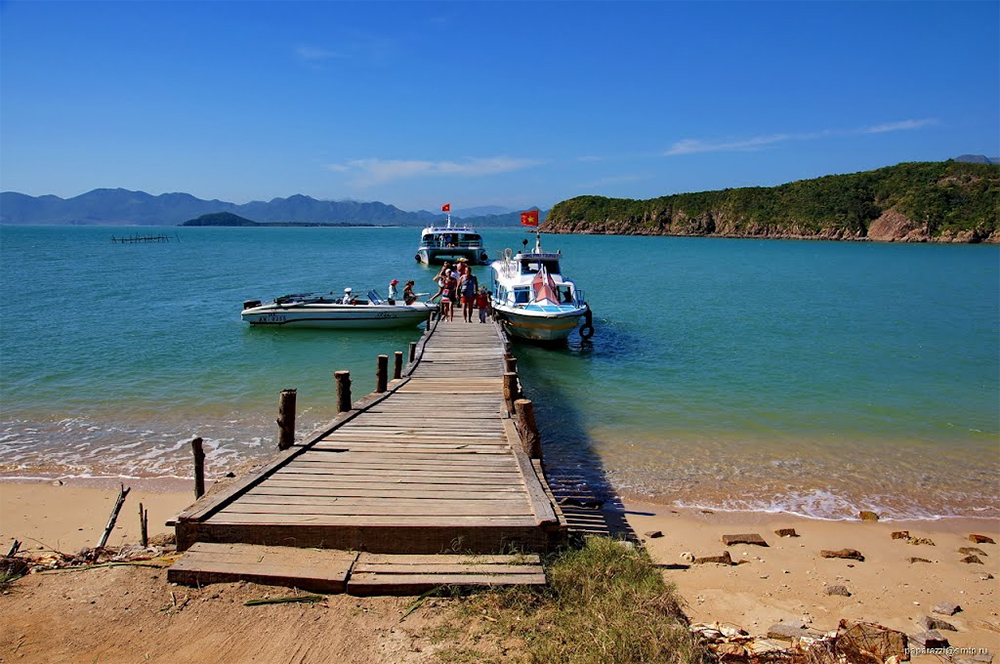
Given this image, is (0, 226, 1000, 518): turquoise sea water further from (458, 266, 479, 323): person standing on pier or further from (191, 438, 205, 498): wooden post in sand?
(191, 438, 205, 498): wooden post in sand

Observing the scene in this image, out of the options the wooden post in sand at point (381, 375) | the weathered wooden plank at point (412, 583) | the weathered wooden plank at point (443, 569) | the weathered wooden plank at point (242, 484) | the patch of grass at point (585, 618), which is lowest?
the patch of grass at point (585, 618)

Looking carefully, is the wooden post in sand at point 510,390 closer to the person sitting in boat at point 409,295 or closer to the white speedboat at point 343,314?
the person sitting in boat at point 409,295

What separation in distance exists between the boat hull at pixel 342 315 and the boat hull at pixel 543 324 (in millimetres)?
5410

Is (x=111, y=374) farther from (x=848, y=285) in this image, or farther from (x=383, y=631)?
(x=848, y=285)

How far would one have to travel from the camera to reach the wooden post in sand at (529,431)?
829 centimetres

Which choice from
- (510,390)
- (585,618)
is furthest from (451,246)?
(585,618)

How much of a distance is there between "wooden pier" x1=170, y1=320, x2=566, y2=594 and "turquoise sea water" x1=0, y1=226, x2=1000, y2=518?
→ 158 inches

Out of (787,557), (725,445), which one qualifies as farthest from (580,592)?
(725,445)

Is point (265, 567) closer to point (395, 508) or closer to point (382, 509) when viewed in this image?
point (382, 509)

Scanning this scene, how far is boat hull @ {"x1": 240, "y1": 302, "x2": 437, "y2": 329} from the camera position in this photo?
91.8 ft

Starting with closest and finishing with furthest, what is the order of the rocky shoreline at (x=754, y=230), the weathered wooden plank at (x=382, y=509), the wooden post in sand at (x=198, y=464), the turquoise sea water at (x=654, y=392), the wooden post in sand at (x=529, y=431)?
the weathered wooden plank at (x=382, y=509) → the wooden post in sand at (x=529, y=431) → the wooden post in sand at (x=198, y=464) → the turquoise sea water at (x=654, y=392) → the rocky shoreline at (x=754, y=230)

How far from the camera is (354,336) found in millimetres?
27391

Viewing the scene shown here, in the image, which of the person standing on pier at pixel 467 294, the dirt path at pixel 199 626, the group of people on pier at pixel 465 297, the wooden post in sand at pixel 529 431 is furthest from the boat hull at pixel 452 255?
the dirt path at pixel 199 626

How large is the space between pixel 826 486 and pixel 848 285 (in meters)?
43.9
